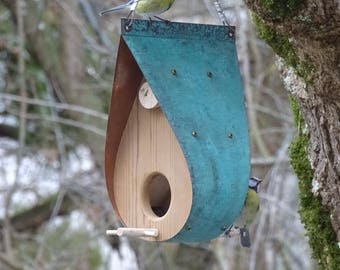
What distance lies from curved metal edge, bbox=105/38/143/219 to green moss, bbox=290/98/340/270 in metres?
0.39

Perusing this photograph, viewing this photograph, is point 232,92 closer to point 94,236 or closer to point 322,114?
point 322,114

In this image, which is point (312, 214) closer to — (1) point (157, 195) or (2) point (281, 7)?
(1) point (157, 195)

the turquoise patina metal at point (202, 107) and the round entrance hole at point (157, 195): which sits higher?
the turquoise patina metal at point (202, 107)

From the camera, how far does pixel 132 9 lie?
1.90 metres

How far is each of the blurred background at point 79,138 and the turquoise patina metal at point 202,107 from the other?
2423 mm

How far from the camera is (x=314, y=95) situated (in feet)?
5.40

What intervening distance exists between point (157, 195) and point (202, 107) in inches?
14.5

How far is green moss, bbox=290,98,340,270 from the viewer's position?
5.96ft

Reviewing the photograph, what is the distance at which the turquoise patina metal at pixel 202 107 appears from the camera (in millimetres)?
1872

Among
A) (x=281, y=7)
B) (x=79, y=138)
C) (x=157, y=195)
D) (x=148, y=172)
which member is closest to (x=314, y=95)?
(x=281, y=7)

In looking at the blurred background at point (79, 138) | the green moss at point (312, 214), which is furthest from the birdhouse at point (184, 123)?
the blurred background at point (79, 138)

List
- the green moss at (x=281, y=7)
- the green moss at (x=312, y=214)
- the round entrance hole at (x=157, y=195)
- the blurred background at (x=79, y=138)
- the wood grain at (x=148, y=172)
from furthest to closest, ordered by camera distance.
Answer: the blurred background at (x=79, y=138) < the round entrance hole at (x=157, y=195) < the wood grain at (x=148, y=172) < the green moss at (x=312, y=214) < the green moss at (x=281, y=7)

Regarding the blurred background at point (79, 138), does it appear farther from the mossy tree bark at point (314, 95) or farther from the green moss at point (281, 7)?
the green moss at point (281, 7)

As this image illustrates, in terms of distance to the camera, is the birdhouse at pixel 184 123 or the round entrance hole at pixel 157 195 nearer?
the birdhouse at pixel 184 123
